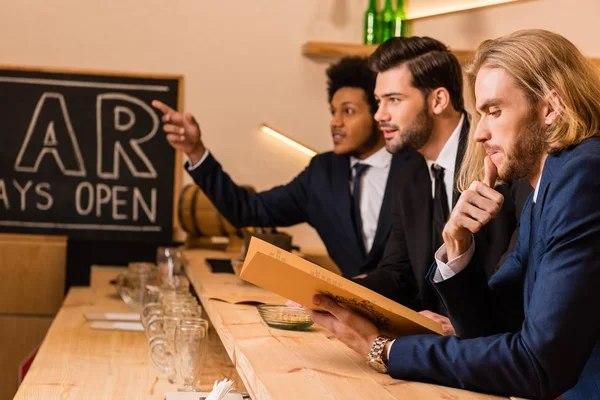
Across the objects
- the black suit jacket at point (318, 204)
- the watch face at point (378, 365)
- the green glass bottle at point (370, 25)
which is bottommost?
the black suit jacket at point (318, 204)

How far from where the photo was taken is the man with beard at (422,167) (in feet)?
8.32

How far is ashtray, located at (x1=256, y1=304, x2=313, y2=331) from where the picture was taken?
1991 mm

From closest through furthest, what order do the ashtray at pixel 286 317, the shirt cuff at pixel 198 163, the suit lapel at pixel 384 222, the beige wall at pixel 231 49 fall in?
the ashtray at pixel 286 317 < the suit lapel at pixel 384 222 < the shirt cuff at pixel 198 163 < the beige wall at pixel 231 49

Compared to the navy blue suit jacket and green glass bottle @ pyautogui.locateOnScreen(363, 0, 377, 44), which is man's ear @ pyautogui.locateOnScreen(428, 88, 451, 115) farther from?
green glass bottle @ pyautogui.locateOnScreen(363, 0, 377, 44)

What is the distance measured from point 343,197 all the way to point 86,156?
1631 mm

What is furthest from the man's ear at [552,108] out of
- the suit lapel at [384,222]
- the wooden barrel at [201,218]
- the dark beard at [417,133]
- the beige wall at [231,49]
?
the beige wall at [231,49]

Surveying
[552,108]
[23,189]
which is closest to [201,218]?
[23,189]

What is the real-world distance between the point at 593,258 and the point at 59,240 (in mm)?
3515

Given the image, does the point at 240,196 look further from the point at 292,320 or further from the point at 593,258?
the point at 593,258

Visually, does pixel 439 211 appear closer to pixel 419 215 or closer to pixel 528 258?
pixel 419 215

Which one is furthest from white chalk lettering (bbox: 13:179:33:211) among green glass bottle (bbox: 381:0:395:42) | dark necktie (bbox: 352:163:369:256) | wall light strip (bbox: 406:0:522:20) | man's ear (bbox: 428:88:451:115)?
man's ear (bbox: 428:88:451:115)

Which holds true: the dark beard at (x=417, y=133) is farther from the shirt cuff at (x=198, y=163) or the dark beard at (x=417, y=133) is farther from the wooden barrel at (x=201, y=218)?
the wooden barrel at (x=201, y=218)

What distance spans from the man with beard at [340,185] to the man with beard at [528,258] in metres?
1.50

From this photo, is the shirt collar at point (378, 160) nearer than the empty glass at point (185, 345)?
No
